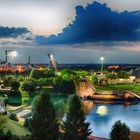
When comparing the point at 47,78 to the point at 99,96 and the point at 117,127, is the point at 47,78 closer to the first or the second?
the point at 99,96

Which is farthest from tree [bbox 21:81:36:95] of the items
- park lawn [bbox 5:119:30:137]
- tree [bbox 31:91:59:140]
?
tree [bbox 31:91:59:140]

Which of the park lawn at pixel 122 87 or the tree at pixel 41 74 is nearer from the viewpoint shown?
the park lawn at pixel 122 87

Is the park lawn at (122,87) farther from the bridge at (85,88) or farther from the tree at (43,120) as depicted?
the tree at (43,120)

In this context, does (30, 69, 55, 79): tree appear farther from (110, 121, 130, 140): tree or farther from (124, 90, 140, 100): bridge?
(110, 121, 130, 140): tree

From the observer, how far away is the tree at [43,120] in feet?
13.2

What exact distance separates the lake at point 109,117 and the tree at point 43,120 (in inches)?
146

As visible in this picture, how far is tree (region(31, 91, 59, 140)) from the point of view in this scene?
4012mm

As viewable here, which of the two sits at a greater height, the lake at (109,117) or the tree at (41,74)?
the tree at (41,74)

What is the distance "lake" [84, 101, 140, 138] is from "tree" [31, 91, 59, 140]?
372 cm

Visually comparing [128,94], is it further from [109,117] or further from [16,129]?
[16,129]

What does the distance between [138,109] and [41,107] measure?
8.24 metres

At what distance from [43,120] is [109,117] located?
6.27 m

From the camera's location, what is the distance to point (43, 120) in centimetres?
404

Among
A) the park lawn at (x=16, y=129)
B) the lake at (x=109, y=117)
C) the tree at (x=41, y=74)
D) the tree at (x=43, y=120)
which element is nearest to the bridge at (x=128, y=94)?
the lake at (x=109, y=117)
